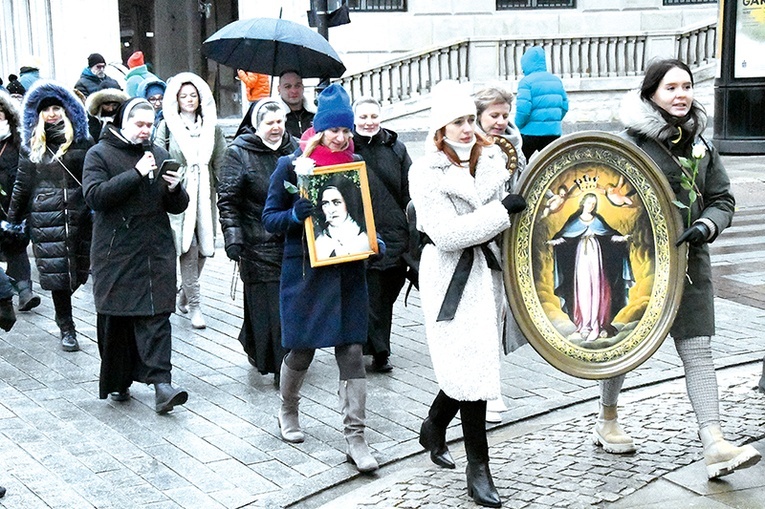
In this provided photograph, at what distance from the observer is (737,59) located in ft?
61.1

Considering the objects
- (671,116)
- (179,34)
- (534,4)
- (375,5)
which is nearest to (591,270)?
(671,116)

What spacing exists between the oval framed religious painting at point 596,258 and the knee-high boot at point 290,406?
55.9 inches

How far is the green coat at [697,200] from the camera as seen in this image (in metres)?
5.60

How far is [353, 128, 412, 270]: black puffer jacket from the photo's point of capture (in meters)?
7.55

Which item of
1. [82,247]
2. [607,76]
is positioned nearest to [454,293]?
[82,247]

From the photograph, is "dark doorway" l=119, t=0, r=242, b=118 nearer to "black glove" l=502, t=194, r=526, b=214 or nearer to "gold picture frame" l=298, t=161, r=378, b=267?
"gold picture frame" l=298, t=161, r=378, b=267

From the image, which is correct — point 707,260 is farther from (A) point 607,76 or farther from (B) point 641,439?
(A) point 607,76

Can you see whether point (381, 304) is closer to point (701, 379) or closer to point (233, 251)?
point (233, 251)

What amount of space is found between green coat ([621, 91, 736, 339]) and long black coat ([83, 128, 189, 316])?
9.27ft

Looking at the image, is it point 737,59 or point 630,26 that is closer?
point 737,59

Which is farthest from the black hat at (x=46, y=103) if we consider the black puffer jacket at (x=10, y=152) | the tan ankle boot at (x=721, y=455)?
the tan ankle boot at (x=721, y=455)

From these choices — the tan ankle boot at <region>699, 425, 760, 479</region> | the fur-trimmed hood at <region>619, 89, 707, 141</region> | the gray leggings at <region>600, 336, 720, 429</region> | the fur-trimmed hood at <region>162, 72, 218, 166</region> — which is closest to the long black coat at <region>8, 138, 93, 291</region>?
the fur-trimmed hood at <region>162, 72, 218, 166</region>

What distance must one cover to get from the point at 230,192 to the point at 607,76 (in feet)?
63.0

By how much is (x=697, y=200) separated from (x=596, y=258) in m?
0.57
